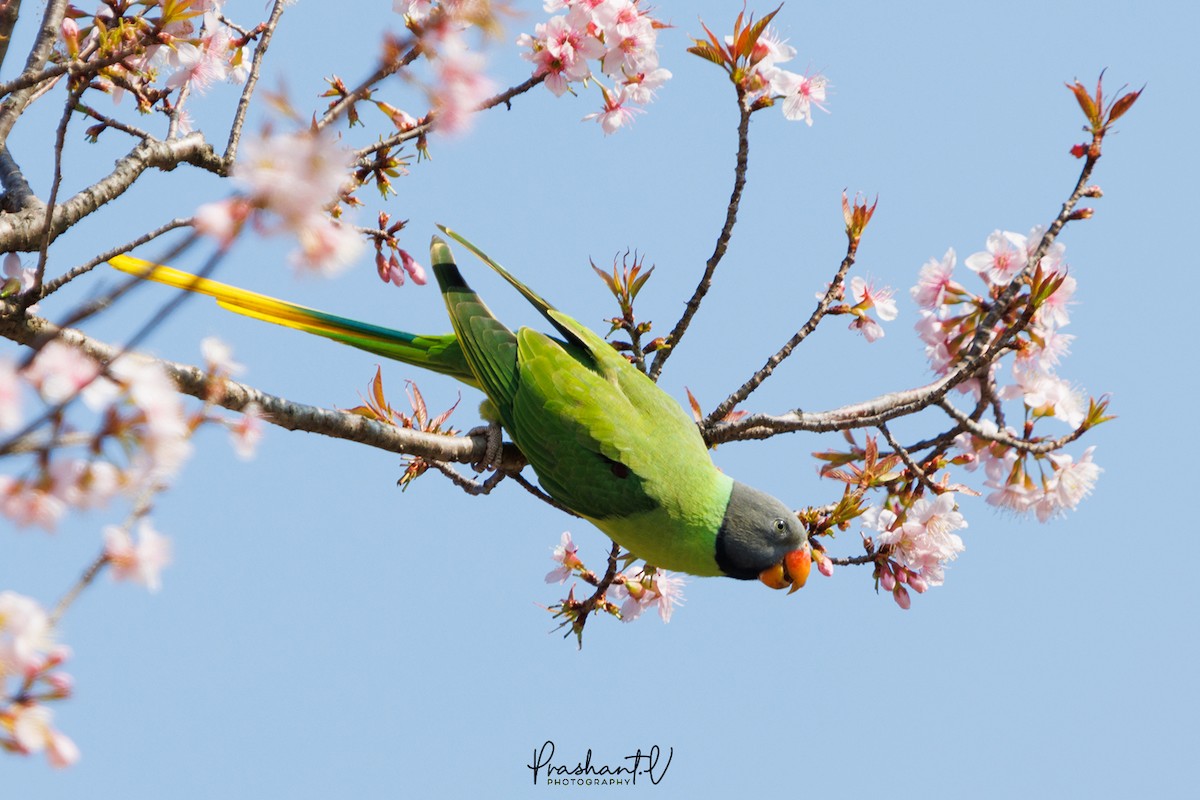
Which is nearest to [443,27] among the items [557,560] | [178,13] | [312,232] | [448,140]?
[448,140]

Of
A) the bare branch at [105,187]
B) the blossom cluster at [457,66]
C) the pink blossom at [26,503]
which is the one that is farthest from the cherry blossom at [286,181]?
the bare branch at [105,187]

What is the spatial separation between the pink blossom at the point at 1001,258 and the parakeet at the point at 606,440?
1.21m

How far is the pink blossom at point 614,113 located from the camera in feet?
14.5

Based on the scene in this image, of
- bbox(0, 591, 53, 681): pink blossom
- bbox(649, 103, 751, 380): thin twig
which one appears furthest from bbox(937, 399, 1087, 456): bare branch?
bbox(0, 591, 53, 681): pink blossom

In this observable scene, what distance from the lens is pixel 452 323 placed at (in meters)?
4.52

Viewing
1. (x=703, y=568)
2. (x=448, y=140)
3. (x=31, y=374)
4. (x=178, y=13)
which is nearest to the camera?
(x=31, y=374)

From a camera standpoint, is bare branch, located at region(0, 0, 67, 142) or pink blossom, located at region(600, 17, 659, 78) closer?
bare branch, located at region(0, 0, 67, 142)

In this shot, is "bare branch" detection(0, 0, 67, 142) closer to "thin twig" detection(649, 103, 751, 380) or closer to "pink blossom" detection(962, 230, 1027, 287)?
"thin twig" detection(649, 103, 751, 380)

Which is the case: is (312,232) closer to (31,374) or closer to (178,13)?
(31,374)

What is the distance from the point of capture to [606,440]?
13.9ft

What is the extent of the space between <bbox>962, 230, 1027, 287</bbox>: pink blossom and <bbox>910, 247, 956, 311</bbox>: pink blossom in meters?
0.08

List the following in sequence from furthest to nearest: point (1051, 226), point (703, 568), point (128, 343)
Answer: point (703, 568) → point (1051, 226) → point (128, 343)

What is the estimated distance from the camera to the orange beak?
4148 mm

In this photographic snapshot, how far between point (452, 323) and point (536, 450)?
0.68m
